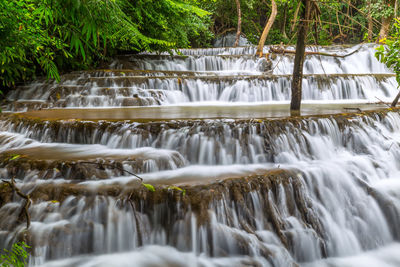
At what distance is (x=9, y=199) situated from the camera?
3127mm

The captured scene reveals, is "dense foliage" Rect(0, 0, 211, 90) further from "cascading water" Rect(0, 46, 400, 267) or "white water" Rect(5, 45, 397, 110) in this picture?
"cascading water" Rect(0, 46, 400, 267)

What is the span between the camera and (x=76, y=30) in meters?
1.97

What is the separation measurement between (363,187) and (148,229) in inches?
115

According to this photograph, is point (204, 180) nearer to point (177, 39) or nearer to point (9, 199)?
point (9, 199)

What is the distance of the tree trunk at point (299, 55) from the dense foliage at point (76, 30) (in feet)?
8.94

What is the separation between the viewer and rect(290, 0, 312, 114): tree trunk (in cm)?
472

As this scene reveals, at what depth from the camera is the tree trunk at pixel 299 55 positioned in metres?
4.72

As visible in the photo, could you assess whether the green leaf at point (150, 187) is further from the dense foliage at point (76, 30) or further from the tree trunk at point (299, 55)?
the tree trunk at point (299, 55)

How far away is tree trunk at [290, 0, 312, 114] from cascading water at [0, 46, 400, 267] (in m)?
1.01

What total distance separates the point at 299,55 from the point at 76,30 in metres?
4.23

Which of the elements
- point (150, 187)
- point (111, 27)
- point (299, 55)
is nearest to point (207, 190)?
point (150, 187)

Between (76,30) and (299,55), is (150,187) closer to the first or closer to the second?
(76,30)

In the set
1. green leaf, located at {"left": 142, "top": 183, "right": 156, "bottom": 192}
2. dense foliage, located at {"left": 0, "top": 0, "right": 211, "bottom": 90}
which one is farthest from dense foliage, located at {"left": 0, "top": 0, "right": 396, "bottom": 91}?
green leaf, located at {"left": 142, "top": 183, "right": 156, "bottom": 192}

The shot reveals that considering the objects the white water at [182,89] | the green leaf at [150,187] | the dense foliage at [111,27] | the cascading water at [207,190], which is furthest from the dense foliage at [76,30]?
the green leaf at [150,187]
